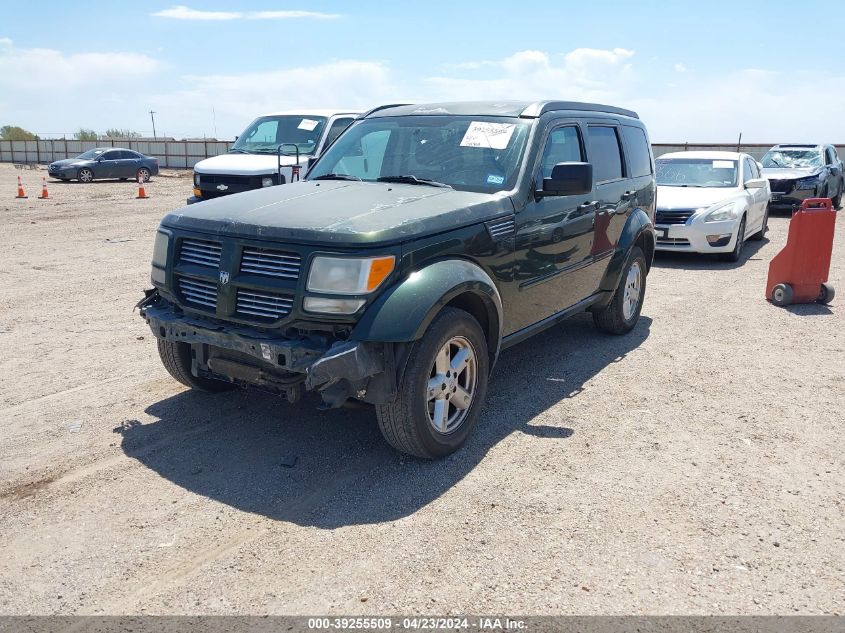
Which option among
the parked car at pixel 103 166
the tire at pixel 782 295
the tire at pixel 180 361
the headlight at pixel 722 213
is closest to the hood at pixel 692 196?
the headlight at pixel 722 213

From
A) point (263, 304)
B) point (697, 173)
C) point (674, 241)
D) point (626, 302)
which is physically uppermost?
point (697, 173)

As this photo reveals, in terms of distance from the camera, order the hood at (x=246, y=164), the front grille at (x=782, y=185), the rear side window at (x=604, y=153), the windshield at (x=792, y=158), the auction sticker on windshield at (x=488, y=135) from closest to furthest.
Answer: the auction sticker on windshield at (x=488, y=135) < the rear side window at (x=604, y=153) < the hood at (x=246, y=164) < the front grille at (x=782, y=185) < the windshield at (x=792, y=158)

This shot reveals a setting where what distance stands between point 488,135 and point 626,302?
268cm

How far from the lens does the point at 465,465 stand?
434 cm

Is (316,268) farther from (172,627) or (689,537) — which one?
(689,537)

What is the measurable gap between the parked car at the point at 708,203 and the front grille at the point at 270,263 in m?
8.59

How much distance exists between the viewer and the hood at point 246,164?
41.4ft

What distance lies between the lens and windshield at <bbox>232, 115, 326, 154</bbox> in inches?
516

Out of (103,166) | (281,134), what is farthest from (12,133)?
(281,134)

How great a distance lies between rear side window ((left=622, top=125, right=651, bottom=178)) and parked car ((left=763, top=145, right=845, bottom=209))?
40.2 ft

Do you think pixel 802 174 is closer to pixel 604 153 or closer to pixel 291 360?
pixel 604 153

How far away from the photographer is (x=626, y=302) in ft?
23.4

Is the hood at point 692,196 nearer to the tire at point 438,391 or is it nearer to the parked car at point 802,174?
the parked car at point 802,174

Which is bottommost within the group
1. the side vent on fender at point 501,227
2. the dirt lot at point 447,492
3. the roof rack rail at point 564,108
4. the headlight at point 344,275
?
the dirt lot at point 447,492
